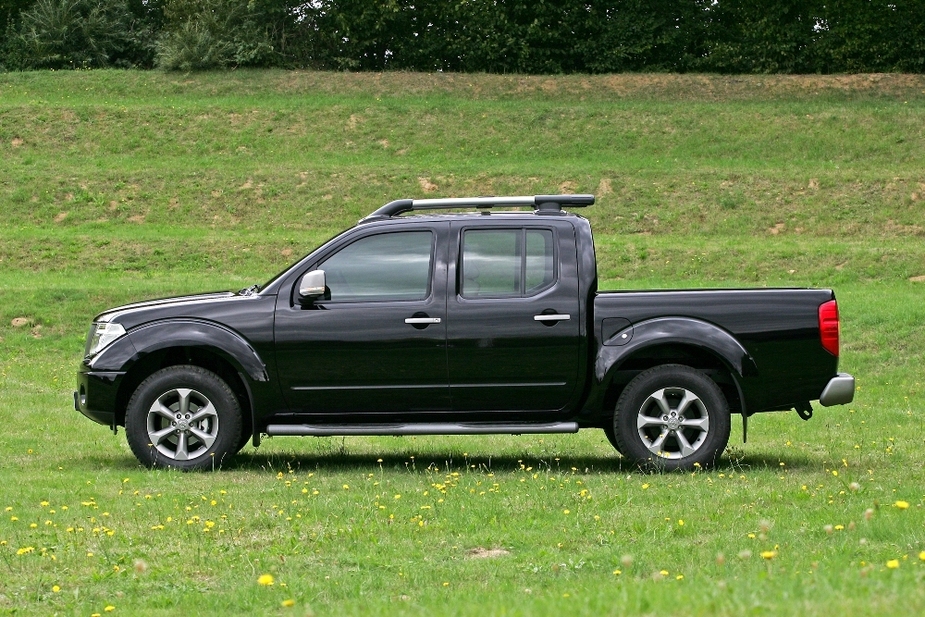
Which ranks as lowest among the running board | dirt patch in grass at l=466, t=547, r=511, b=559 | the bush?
dirt patch in grass at l=466, t=547, r=511, b=559

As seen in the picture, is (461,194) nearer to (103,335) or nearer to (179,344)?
(103,335)

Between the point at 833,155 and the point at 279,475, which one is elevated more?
the point at 833,155

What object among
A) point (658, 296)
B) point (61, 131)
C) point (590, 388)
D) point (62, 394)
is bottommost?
point (62, 394)

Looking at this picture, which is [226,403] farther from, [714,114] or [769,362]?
[714,114]

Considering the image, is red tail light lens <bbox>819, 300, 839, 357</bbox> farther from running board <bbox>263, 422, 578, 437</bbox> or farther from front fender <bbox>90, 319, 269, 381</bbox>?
front fender <bbox>90, 319, 269, 381</bbox>

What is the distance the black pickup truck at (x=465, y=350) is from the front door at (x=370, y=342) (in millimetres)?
10

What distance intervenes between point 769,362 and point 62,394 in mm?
8640

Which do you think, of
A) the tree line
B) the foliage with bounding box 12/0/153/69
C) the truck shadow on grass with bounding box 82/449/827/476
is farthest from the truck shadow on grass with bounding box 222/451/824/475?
the foliage with bounding box 12/0/153/69

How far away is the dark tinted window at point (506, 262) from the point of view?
9.28m

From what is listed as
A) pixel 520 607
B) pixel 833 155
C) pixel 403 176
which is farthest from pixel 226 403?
pixel 833 155

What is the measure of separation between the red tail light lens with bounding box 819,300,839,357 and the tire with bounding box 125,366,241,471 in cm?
418

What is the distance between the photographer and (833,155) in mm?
32688

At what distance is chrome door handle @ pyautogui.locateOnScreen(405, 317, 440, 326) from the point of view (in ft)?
30.0

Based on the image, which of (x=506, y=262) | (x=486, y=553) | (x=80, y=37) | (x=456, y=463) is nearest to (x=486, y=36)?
(x=80, y=37)
